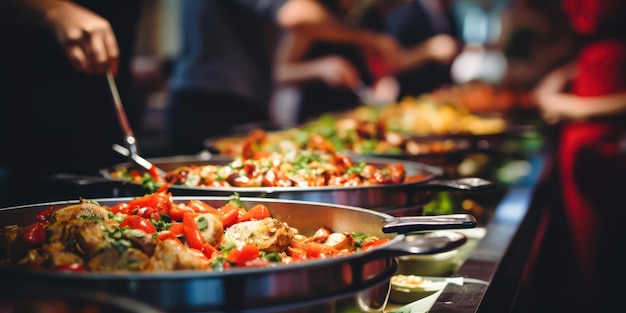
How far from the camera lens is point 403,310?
1.35 meters

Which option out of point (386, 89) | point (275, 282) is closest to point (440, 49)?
point (386, 89)

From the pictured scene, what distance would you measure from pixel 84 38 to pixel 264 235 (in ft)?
4.23

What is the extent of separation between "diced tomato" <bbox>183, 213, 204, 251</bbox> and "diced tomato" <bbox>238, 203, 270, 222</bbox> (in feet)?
0.43

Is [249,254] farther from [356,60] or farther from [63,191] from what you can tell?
[356,60]

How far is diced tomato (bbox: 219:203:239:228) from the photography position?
1.45 metres

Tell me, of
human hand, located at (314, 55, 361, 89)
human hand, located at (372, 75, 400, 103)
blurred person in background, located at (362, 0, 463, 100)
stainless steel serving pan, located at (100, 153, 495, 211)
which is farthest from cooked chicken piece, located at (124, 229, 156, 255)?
blurred person in background, located at (362, 0, 463, 100)

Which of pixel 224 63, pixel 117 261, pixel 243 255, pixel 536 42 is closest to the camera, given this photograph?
pixel 117 261

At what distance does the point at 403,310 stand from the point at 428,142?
2.06 metres

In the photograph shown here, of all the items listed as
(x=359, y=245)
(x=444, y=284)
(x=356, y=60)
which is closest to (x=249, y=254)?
(x=359, y=245)

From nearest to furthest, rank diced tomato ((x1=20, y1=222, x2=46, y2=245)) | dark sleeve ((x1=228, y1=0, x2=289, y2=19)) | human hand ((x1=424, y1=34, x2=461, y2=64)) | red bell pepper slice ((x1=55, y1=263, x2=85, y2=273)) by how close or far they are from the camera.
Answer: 1. red bell pepper slice ((x1=55, y1=263, x2=85, y2=273))
2. diced tomato ((x1=20, y1=222, x2=46, y2=245))
3. dark sleeve ((x1=228, y1=0, x2=289, y2=19))
4. human hand ((x1=424, y1=34, x2=461, y2=64))

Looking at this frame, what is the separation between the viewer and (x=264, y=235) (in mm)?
1308

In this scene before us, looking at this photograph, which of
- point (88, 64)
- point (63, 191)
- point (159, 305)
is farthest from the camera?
point (88, 64)

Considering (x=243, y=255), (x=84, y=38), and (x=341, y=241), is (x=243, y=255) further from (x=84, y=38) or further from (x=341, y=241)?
(x=84, y=38)

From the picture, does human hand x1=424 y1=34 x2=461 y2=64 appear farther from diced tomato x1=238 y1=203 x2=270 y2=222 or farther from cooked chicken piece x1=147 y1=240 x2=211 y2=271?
cooked chicken piece x1=147 y1=240 x2=211 y2=271
